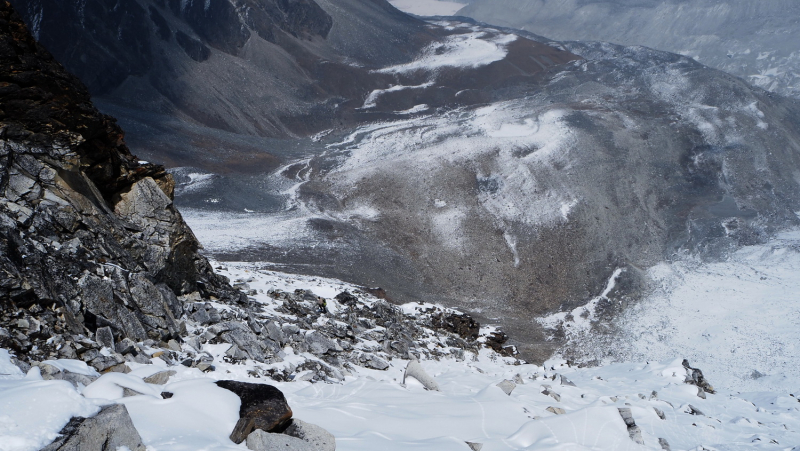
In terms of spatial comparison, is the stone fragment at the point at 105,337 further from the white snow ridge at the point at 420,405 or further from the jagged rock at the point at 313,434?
the jagged rock at the point at 313,434

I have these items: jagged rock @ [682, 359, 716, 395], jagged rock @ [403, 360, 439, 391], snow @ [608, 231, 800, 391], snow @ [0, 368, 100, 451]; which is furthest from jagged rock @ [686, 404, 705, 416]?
snow @ [608, 231, 800, 391]

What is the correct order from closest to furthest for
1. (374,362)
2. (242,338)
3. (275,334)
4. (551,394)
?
(242,338)
(275,334)
(551,394)
(374,362)

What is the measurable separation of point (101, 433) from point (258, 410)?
1585 mm

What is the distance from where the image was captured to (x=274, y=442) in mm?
5605

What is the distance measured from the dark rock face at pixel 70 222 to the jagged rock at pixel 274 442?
2.72 metres

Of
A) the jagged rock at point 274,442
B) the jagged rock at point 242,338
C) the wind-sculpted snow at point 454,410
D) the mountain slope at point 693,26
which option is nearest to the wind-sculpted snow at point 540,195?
the wind-sculpted snow at point 454,410

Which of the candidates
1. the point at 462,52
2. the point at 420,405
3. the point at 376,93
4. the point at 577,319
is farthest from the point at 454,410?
the point at 462,52

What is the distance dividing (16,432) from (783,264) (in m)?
35.5

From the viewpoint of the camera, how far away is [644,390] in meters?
12.2

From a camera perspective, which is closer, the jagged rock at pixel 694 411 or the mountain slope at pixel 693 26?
the jagged rock at pixel 694 411

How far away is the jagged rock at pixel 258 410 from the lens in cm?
567

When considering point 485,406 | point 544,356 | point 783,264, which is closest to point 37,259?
point 485,406

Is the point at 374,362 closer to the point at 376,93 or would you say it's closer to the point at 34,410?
the point at 34,410

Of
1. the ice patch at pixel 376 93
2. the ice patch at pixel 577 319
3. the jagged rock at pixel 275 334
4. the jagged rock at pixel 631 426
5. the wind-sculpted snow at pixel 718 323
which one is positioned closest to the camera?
the jagged rock at pixel 631 426
